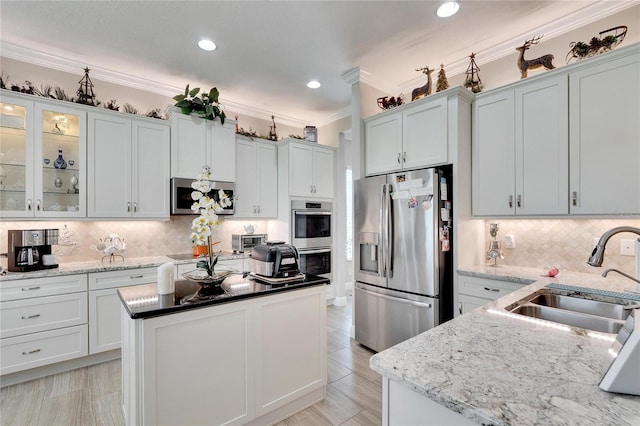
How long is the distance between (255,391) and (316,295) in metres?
0.70

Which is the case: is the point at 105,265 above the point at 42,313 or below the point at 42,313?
above

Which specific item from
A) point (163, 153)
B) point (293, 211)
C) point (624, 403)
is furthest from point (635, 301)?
point (163, 153)

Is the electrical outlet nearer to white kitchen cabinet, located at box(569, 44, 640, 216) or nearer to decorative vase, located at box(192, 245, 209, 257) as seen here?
white kitchen cabinet, located at box(569, 44, 640, 216)

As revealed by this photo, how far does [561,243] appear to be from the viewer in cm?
253

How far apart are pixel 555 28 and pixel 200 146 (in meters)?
3.73

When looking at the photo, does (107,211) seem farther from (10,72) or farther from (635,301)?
(635,301)

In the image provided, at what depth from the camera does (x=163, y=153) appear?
337 centimetres

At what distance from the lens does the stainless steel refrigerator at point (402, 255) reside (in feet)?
8.46

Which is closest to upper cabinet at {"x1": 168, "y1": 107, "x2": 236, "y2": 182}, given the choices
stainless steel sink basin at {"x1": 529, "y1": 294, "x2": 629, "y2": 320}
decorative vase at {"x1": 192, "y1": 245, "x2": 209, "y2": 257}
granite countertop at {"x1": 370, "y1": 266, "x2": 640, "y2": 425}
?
decorative vase at {"x1": 192, "y1": 245, "x2": 209, "y2": 257}

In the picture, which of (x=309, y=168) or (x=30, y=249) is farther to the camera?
(x=309, y=168)

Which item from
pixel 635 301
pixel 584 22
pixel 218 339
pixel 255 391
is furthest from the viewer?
pixel 584 22

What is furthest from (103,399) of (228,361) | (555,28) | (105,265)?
(555,28)

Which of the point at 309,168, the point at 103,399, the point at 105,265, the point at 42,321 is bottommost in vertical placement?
the point at 103,399

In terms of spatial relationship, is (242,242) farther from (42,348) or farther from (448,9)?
(448,9)
